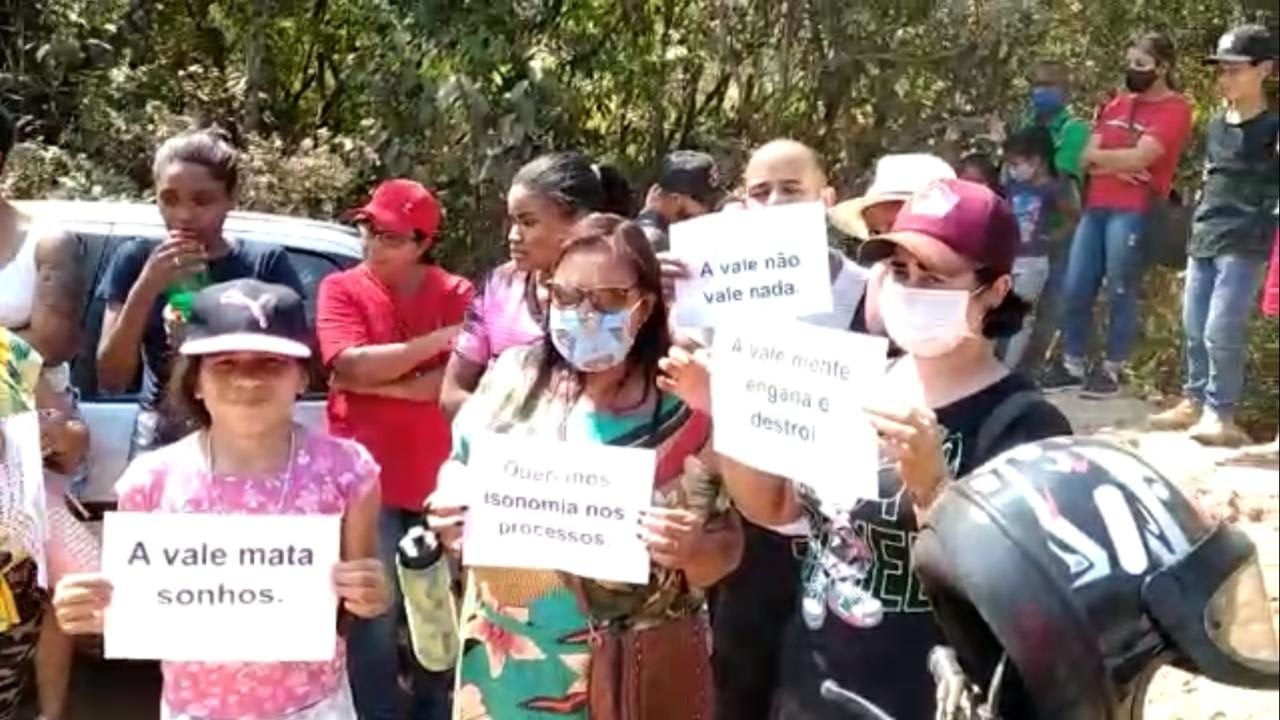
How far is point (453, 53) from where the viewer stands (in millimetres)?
9617

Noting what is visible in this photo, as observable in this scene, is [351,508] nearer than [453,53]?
Yes

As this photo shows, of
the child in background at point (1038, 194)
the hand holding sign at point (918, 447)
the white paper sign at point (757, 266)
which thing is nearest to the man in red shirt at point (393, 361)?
the white paper sign at point (757, 266)

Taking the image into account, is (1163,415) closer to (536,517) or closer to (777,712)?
(777,712)

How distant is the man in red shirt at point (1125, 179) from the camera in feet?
21.2

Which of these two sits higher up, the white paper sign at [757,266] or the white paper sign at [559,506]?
the white paper sign at [757,266]

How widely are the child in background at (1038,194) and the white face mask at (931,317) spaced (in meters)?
4.26

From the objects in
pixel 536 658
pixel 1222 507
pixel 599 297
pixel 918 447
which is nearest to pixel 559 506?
pixel 536 658

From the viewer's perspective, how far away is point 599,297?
3.45m

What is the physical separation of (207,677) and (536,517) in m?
0.64

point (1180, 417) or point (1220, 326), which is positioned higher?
point (1220, 326)

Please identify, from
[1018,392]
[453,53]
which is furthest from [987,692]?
[453,53]

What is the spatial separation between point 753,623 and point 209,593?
59.6 inches

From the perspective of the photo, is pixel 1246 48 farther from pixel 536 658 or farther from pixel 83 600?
pixel 83 600

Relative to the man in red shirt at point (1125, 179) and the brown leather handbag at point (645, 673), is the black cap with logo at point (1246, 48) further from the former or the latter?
the man in red shirt at point (1125, 179)
